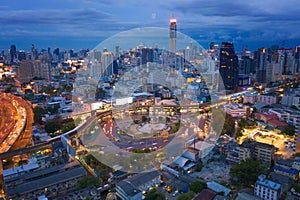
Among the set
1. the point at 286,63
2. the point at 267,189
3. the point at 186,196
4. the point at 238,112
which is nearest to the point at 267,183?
the point at 267,189

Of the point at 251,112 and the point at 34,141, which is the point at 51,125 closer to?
the point at 34,141

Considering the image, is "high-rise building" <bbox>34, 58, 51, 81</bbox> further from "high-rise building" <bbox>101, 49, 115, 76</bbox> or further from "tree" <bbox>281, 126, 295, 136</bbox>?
"tree" <bbox>281, 126, 295, 136</bbox>

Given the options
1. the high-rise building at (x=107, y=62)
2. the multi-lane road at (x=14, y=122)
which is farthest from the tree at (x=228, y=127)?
the high-rise building at (x=107, y=62)

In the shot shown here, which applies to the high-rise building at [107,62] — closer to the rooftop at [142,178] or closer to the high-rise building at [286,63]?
the high-rise building at [286,63]

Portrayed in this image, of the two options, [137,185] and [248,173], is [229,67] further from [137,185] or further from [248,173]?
[137,185]

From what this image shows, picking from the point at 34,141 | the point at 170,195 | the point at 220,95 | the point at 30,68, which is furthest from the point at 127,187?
the point at 30,68

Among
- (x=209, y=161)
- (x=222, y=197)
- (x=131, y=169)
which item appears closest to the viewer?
(x=222, y=197)
